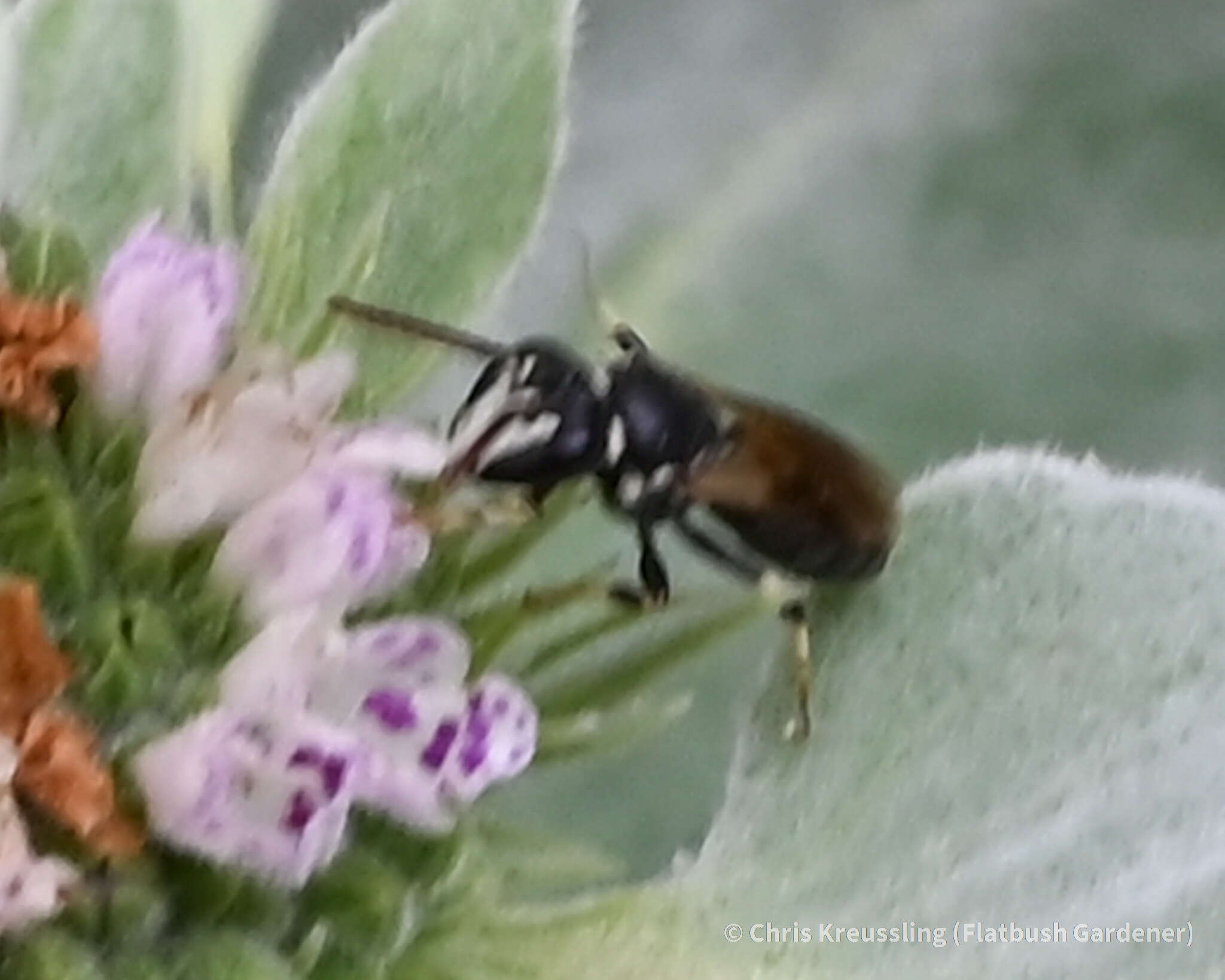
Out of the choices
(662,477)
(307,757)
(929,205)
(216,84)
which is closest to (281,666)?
(307,757)

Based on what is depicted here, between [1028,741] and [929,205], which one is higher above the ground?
[1028,741]

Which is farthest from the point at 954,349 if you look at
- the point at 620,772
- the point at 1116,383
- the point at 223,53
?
the point at 223,53

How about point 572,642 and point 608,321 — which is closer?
point 572,642

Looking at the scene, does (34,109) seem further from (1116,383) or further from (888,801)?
(1116,383)

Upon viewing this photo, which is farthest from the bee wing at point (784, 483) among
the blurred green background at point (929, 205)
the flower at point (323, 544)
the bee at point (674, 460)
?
the blurred green background at point (929, 205)

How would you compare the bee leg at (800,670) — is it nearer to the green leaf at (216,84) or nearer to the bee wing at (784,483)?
the bee wing at (784,483)

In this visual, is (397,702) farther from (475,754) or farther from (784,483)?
(784,483)

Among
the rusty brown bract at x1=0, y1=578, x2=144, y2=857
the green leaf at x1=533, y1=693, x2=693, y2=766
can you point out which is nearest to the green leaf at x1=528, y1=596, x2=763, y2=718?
the green leaf at x1=533, y1=693, x2=693, y2=766
